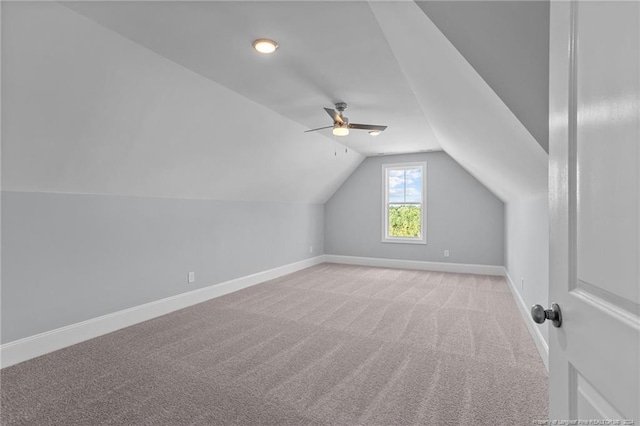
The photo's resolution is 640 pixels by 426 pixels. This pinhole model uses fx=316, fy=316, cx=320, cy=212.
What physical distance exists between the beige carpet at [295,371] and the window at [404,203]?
2.88m

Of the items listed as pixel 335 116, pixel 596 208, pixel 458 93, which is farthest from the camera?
pixel 335 116

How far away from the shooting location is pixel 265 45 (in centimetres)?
230

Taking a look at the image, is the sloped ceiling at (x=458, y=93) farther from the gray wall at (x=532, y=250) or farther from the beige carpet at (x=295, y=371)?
the beige carpet at (x=295, y=371)

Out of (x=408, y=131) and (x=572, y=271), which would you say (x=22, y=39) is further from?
(x=408, y=131)

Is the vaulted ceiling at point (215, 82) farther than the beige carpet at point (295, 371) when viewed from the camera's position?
No

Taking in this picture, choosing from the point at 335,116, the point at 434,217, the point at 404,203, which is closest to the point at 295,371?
the point at 335,116

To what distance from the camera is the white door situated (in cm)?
55

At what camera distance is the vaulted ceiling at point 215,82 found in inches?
70.6

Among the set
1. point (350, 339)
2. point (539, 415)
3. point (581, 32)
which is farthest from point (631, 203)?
point (350, 339)

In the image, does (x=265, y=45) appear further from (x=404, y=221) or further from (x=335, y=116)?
(x=404, y=221)

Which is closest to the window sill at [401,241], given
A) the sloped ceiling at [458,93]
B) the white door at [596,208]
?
the sloped ceiling at [458,93]

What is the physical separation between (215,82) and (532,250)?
3499 mm

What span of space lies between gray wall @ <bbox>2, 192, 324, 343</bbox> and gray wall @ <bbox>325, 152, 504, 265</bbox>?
283cm

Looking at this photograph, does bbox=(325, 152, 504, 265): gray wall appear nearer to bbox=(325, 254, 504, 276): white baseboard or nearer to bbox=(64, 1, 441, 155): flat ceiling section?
bbox=(325, 254, 504, 276): white baseboard
